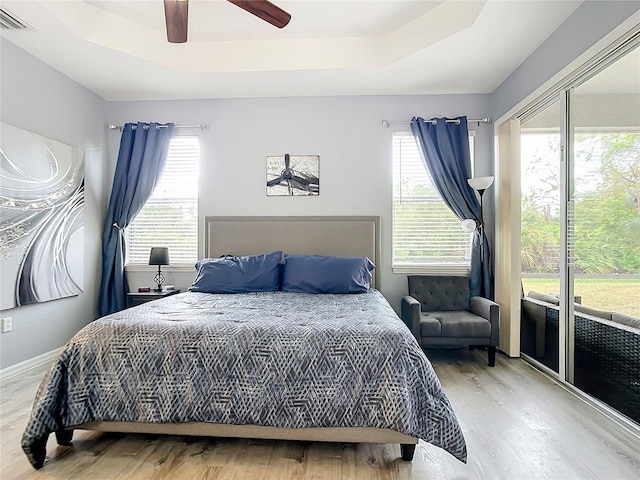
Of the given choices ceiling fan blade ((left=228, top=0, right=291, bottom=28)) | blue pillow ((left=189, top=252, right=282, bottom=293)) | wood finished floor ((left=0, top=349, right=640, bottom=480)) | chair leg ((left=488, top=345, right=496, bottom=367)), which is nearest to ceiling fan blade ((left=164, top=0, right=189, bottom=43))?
ceiling fan blade ((left=228, top=0, right=291, bottom=28))

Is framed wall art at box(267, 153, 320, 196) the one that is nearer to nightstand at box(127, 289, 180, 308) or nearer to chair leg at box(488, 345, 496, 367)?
nightstand at box(127, 289, 180, 308)

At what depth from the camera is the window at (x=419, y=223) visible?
4461mm

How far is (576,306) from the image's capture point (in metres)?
2.97

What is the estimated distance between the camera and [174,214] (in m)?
4.69

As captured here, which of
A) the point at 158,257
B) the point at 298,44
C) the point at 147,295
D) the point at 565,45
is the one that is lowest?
the point at 147,295

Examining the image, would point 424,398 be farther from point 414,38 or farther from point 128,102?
point 128,102

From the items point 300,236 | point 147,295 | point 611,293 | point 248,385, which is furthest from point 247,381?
point 147,295

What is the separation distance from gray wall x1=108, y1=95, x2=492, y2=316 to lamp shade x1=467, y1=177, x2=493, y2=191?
415mm

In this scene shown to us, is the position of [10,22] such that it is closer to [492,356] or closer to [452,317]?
[452,317]

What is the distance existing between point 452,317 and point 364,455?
6.64 ft

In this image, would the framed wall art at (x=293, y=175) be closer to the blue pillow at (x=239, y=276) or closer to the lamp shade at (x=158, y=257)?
the blue pillow at (x=239, y=276)

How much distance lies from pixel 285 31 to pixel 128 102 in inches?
89.7

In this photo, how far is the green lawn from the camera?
239cm

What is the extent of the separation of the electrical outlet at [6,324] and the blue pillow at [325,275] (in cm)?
232
